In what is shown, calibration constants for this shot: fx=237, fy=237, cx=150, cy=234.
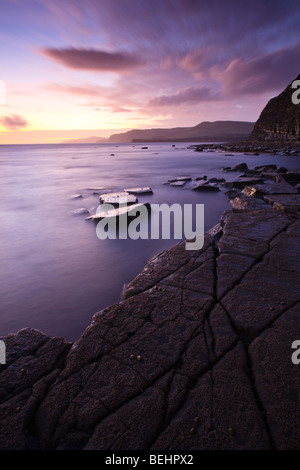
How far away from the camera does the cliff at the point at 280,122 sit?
123 feet

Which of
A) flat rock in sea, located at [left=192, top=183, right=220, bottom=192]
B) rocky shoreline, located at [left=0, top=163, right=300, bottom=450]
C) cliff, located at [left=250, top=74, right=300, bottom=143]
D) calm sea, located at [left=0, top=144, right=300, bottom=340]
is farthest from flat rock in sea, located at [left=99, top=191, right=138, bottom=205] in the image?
cliff, located at [left=250, top=74, right=300, bottom=143]

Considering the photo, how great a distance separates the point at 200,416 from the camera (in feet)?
4.59

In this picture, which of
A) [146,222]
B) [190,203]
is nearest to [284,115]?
[190,203]

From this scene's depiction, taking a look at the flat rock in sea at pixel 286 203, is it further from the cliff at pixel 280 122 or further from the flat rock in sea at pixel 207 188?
the cliff at pixel 280 122

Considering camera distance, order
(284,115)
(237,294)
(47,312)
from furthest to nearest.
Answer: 1. (284,115)
2. (47,312)
3. (237,294)

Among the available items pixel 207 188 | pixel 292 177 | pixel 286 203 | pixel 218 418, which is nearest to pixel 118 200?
pixel 207 188

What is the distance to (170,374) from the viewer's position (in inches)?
65.3

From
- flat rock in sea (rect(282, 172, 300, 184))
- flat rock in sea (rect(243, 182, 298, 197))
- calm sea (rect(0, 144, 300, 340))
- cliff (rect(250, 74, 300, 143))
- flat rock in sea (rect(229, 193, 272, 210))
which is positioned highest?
cliff (rect(250, 74, 300, 143))

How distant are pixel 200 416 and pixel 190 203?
700cm

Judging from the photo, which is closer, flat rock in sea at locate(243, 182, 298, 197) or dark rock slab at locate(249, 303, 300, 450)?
dark rock slab at locate(249, 303, 300, 450)

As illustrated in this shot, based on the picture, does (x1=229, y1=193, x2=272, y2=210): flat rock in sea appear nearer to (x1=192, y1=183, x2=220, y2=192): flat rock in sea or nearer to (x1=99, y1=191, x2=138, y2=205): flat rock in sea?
(x1=99, y1=191, x2=138, y2=205): flat rock in sea

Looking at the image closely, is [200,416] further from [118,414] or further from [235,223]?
[235,223]

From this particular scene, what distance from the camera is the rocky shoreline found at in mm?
1353

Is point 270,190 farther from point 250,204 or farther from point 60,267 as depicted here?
point 60,267
